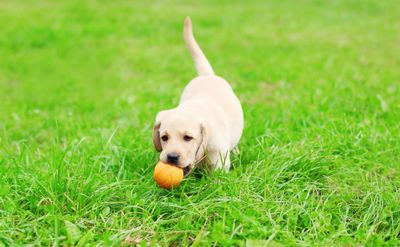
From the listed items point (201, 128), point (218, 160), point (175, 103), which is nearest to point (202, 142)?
point (201, 128)

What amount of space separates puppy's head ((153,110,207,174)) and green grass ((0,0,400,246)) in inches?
9.3

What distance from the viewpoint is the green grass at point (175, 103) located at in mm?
3211

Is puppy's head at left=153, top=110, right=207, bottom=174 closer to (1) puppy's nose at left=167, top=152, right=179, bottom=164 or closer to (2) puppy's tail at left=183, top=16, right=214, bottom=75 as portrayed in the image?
(1) puppy's nose at left=167, top=152, right=179, bottom=164

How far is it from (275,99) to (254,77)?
3.65 ft

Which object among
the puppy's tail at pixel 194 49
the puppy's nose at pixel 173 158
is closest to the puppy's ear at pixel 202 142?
the puppy's nose at pixel 173 158

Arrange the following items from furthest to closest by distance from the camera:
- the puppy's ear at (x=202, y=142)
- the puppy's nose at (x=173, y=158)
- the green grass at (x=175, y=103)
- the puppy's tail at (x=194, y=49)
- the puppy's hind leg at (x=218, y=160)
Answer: the puppy's tail at (x=194, y=49), the puppy's hind leg at (x=218, y=160), the puppy's ear at (x=202, y=142), the puppy's nose at (x=173, y=158), the green grass at (x=175, y=103)

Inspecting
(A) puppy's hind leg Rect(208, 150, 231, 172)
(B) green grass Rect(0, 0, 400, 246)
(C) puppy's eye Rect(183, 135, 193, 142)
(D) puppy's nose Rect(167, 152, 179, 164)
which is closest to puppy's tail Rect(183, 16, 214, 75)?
(B) green grass Rect(0, 0, 400, 246)

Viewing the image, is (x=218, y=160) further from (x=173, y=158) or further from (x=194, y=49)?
(x=194, y=49)

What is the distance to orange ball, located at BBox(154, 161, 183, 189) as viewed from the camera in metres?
3.36

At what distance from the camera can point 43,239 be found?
3.02 metres

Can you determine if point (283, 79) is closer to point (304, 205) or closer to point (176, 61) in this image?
point (176, 61)

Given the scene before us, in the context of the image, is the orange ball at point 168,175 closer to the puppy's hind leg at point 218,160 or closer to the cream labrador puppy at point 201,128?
the cream labrador puppy at point 201,128

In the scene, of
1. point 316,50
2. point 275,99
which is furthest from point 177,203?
point 316,50

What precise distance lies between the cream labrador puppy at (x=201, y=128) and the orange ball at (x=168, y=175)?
4cm
